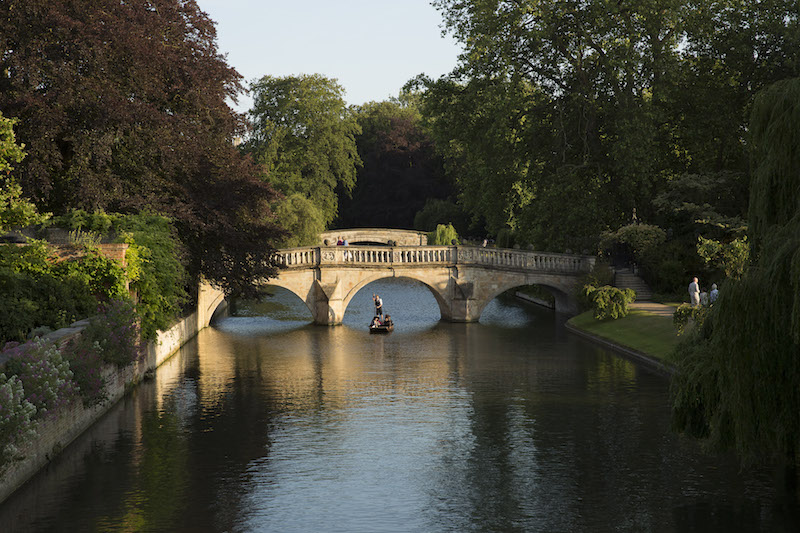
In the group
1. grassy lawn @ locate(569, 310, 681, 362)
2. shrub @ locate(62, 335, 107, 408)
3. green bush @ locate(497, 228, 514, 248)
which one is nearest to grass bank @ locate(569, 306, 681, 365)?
grassy lawn @ locate(569, 310, 681, 362)

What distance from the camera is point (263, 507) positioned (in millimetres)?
15695

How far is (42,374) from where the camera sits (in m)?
16.8

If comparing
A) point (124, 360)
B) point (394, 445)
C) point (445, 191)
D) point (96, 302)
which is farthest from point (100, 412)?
point (445, 191)

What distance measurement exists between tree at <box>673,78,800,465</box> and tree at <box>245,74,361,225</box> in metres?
65.2

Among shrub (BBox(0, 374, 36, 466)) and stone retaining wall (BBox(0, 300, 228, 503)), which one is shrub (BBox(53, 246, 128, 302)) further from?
shrub (BBox(0, 374, 36, 466))

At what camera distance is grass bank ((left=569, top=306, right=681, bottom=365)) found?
3241 cm

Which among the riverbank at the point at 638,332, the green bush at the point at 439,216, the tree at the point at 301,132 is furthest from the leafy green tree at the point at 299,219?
the riverbank at the point at 638,332

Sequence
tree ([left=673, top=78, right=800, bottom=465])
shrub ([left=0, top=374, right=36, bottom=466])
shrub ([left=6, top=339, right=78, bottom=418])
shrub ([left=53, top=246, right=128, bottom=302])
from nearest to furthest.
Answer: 1. tree ([left=673, top=78, right=800, bottom=465])
2. shrub ([left=0, top=374, right=36, bottom=466])
3. shrub ([left=6, top=339, right=78, bottom=418])
4. shrub ([left=53, top=246, right=128, bottom=302])

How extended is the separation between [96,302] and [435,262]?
2262cm

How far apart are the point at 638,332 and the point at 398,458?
761 inches

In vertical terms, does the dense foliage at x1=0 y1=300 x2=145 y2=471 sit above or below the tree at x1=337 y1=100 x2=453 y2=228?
below

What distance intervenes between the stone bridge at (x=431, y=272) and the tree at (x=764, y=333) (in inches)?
1149

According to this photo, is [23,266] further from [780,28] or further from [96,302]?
[780,28]

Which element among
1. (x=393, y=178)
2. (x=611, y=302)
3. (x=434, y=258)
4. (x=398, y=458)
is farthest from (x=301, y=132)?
(x=398, y=458)
